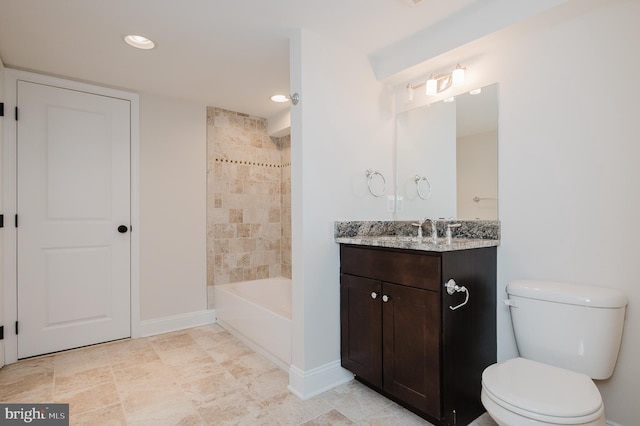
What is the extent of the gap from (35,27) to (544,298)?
3074 millimetres

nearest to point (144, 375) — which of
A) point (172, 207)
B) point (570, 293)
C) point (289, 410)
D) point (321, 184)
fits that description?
point (289, 410)

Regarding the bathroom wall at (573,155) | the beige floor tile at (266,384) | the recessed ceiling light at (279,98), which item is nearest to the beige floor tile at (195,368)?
the beige floor tile at (266,384)

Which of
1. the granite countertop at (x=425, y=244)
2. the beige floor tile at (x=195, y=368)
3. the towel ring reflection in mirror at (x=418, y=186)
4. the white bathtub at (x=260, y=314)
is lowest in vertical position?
the beige floor tile at (x=195, y=368)

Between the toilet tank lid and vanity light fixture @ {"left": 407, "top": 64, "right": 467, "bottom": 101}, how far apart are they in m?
1.23

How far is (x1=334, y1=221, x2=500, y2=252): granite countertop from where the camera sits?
5.44 feet

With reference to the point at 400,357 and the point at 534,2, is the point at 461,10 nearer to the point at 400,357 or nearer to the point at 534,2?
the point at 534,2

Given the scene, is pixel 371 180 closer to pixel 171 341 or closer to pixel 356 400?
pixel 356 400

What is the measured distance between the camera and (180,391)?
200cm

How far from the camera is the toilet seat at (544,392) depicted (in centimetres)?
112

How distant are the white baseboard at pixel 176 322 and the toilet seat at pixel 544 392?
2.61 meters

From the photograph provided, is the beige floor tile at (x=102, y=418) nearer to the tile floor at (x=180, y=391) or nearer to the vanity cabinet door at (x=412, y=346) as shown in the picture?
the tile floor at (x=180, y=391)

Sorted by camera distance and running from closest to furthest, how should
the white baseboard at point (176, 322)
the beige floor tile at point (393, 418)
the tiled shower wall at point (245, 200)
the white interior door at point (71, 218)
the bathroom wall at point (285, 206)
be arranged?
the beige floor tile at point (393, 418) → the white interior door at point (71, 218) → the white baseboard at point (176, 322) → the tiled shower wall at point (245, 200) → the bathroom wall at point (285, 206)

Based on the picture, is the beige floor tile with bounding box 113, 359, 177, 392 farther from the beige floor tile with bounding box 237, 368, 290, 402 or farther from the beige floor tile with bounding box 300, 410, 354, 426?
the beige floor tile with bounding box 300, 410, 354, 426

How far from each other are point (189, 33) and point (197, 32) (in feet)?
0.17
